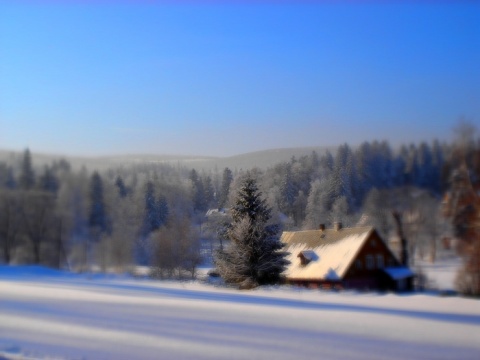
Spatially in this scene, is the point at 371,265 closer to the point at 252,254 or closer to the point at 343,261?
the point at 343,261

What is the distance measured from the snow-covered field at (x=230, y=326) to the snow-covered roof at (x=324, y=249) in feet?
16.1

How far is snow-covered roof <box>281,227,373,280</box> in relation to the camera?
1647cm

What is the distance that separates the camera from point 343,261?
16.7m

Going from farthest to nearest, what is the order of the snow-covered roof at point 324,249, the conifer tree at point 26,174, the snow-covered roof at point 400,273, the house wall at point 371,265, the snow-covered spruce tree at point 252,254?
the snow-covered spruce tree at point 252,254 → the snow-covered roof at point 324,249 → the house wall at point 371,265 → the snow-covered roof at point 400,273 → the conifer tree at point 26,174

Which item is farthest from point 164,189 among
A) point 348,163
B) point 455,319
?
Answer: point 455,319

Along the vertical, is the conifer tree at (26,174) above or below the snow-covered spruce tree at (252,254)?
above

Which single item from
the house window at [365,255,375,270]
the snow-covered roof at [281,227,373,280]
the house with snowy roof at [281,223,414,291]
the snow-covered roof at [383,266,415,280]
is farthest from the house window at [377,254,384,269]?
the snow-covered roof at [281,227,373,280]

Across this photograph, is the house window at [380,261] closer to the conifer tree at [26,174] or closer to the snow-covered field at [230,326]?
the snow-covered field at [230,326]

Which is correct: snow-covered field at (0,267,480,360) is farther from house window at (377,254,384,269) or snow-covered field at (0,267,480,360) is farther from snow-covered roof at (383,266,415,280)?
house window at (377,254,384,269)

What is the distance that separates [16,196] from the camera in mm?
13227

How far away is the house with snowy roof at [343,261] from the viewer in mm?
14305

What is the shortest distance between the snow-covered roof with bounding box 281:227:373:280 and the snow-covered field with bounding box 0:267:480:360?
16.1ft

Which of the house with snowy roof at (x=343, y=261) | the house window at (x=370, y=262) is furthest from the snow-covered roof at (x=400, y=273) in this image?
the house window at (x=370, y=262)

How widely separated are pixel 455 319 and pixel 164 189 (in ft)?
39.1
